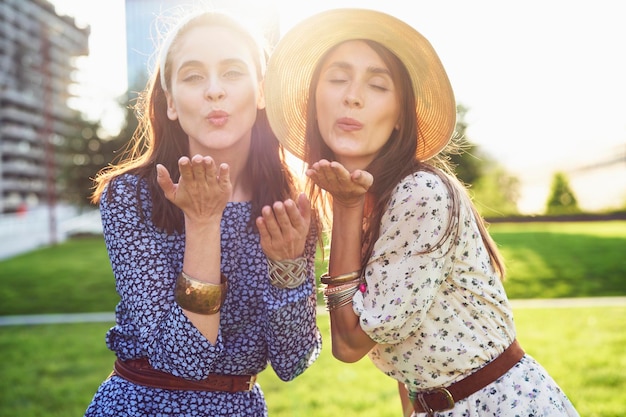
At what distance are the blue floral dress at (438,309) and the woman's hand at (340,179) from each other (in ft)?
0.53

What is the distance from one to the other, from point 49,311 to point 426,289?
13.3m

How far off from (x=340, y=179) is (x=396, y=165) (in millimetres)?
378

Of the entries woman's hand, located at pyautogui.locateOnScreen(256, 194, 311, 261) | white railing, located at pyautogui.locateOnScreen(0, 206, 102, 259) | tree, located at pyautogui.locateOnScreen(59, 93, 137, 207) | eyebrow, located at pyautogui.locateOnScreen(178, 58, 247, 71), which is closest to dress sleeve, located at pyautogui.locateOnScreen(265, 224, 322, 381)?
woman's hand, located at pyautogui.locateOnScreen(256, 194, 311, 261)

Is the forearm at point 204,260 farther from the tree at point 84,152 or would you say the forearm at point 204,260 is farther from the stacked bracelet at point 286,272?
the tree at point 84,152

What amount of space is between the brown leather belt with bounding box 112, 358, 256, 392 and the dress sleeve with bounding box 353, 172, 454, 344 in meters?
0.54

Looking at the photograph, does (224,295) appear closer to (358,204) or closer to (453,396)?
(358,204)

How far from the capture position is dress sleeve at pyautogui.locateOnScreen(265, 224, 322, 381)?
2.26 m

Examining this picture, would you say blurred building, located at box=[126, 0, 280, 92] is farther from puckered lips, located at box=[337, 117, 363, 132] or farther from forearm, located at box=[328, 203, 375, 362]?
forearm, located at box=[328, 203, 375, 362]

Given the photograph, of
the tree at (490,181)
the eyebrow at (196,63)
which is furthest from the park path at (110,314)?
the tree at (490,181)

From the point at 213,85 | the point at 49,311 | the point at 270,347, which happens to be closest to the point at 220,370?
the point at 270,347

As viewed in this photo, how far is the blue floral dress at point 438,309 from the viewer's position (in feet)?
7.50

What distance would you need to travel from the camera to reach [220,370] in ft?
7.95

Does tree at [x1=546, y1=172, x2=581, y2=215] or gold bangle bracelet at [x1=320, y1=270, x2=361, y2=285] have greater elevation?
gold bangle bracelet at [x1=320, y1=270, x2=361, y2=285]

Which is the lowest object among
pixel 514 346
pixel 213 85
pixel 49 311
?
pixel 49 311
